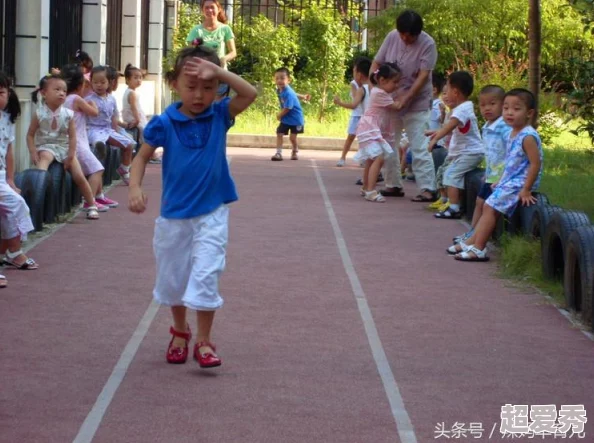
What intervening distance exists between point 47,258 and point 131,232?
5.38ft

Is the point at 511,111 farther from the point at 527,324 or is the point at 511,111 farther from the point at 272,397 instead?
the point at 272,397

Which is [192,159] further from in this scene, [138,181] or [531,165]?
[531,165]

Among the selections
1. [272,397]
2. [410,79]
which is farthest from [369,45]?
[272,397]

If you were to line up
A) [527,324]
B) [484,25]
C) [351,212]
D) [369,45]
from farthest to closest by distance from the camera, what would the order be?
1. [369,45]
2. [484,25]
3. [351,212]
4. [527,324]

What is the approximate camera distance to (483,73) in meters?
21.9

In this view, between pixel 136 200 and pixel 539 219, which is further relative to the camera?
pixel 539 219

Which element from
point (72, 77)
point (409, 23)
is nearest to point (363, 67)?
point (409, 23)

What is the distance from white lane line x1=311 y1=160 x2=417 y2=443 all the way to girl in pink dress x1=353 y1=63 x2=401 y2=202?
2.78 meters

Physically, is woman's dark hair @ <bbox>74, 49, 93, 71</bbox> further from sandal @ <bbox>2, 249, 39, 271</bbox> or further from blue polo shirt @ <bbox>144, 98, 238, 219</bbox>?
blue polo shirt @ <bbox>144, 98, 238, 219</bbox>

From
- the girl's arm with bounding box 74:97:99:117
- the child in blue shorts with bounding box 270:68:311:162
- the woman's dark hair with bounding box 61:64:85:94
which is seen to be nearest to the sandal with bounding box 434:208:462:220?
the girl's arm with bounding box 74:97:99:117

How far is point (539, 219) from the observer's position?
9797 millimetres

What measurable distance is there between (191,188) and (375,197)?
302 inches

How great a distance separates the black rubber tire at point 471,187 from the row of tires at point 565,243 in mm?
988

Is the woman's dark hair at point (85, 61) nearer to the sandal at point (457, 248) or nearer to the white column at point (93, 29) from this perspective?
the white column at point (93, 29)
